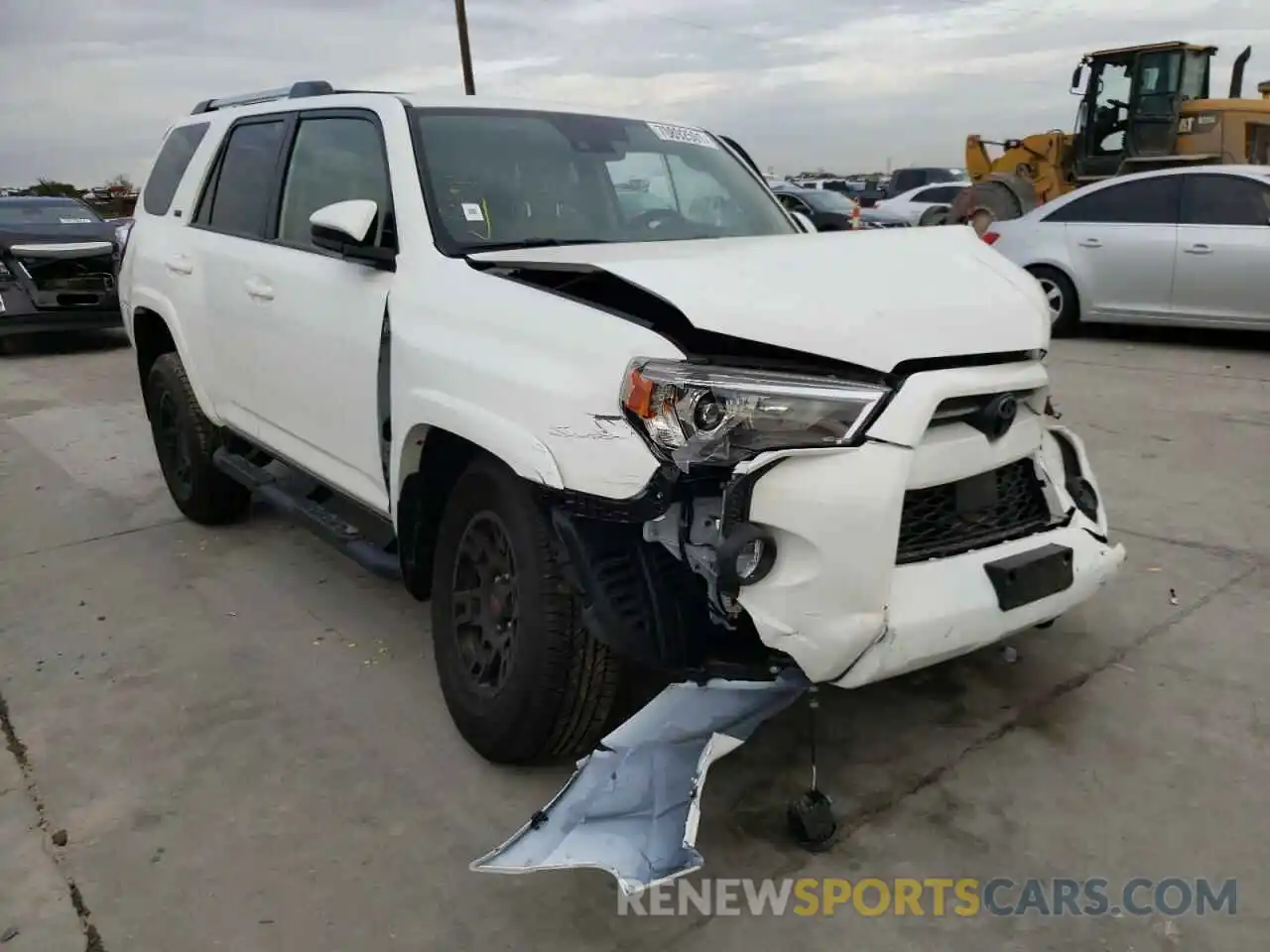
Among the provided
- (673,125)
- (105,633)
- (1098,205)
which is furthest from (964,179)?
(105,633)

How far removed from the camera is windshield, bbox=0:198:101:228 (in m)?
11.8

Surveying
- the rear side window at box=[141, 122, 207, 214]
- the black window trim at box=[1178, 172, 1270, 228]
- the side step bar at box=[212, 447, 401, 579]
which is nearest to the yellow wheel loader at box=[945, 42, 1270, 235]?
the black window trim at box=[1178, 172, 1270, 228]

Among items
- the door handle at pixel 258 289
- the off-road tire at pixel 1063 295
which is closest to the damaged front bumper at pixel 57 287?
the door handle at pixel 258 289

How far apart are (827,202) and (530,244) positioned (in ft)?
58.1

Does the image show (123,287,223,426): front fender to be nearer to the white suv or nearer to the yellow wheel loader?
the white suv

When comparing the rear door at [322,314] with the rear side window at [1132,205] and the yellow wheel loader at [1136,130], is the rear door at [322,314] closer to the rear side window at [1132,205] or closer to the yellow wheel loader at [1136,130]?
the rear side window at [1132,205]

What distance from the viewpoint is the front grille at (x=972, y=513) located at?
102 inches

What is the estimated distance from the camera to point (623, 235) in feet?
11.8

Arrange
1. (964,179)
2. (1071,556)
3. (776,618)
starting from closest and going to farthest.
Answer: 1. (776,618)
2. (1071,556)
3. (964,179)

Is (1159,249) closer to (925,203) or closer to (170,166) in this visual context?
(170,166)

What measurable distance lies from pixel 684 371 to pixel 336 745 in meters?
1.72

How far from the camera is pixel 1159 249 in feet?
29.8

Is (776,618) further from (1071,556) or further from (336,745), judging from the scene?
(336,745)

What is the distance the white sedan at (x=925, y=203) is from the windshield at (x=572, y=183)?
16340 mm
